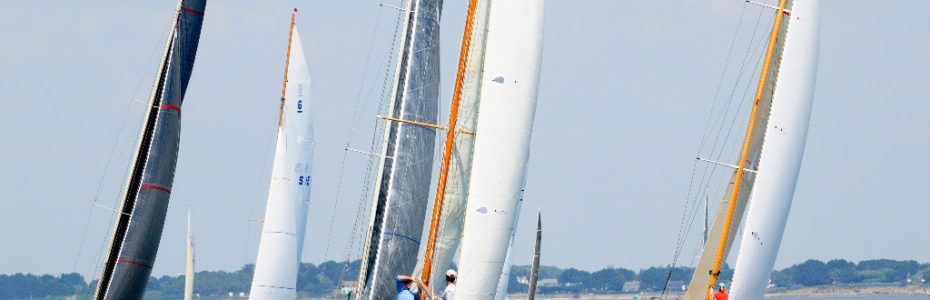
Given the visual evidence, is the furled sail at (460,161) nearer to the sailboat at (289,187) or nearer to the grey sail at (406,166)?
the grey sail at (406,166)

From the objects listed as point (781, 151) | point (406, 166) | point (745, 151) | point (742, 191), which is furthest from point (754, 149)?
point (406, 166)

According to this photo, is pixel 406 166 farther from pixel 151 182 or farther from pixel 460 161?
pixel 151 182

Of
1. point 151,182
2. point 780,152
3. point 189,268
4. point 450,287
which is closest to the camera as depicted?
point 450,287

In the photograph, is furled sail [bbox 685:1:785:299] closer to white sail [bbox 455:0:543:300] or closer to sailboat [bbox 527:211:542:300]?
white sail [bbox 455:0:543:300]

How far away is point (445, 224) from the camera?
28.2m

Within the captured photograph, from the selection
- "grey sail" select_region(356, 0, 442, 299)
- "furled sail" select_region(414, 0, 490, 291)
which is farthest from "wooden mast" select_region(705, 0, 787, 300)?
"grey sail" select_region(356, 0, 442, 299)

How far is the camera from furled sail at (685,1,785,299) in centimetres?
2731

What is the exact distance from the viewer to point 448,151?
2814cm

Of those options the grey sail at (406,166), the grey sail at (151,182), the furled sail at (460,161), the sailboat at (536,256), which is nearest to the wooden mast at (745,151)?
the furled sail at (460,161)

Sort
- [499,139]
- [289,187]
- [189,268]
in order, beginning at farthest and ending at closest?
1. [189,268]
2. [289,187]
3. [499,139]

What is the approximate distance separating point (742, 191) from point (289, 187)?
11.7 m

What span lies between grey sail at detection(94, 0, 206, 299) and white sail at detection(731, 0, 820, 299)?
1234cm

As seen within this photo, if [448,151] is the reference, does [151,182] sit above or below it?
below

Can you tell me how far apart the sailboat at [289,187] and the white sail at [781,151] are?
39.5 feet
